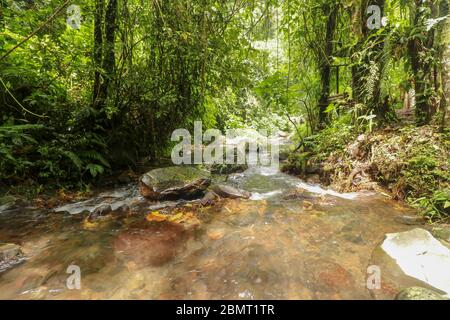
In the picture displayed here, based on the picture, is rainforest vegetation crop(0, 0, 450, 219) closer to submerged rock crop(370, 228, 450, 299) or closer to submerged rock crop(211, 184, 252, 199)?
submerged rock crop(370, 228, 450, 299)

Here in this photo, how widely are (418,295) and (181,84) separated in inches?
206

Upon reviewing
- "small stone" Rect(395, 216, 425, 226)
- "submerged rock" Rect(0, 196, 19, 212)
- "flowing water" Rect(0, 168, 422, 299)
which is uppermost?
"submerged rock" Rect(0, 196, 19, 212)

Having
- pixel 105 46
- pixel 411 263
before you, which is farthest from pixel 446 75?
pixel 105 46

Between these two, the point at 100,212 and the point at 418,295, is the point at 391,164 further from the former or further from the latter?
the point at 100,212

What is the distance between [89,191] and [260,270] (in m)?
3.71

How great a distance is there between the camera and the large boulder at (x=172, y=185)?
4.43 m

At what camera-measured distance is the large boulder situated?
443 centimetres

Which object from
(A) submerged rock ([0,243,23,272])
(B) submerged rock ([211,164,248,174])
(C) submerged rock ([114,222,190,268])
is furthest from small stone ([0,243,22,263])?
(B) submerged rock ([211,164,248,174])

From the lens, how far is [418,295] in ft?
5.88

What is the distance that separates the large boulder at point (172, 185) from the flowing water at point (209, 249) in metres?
0.26

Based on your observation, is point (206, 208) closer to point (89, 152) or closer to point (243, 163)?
point (89, 152)

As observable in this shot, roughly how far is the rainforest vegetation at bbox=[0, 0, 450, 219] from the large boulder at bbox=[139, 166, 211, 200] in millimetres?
1174

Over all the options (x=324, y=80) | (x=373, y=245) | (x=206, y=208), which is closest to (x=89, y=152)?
(x=206, y=208)

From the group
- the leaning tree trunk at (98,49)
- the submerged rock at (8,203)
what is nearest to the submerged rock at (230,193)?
the leaning tree trunk at (98,49)
